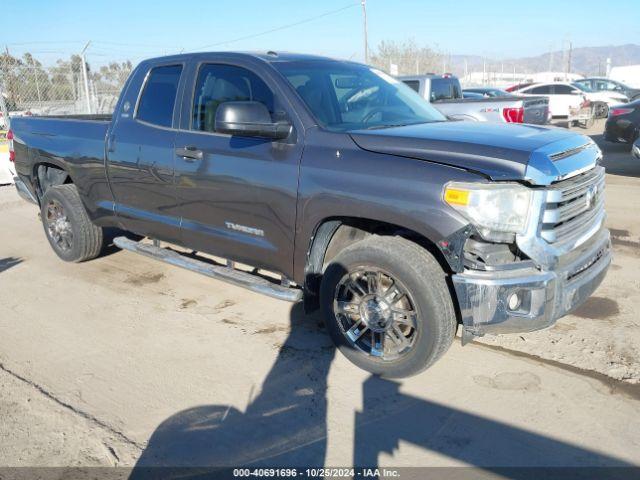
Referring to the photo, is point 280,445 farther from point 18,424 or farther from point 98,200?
point 98,200

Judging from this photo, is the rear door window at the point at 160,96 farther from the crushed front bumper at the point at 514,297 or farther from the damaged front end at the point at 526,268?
the crushed front bumper at the point at 514,297

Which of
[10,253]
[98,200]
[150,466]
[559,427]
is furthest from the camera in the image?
[10,253]

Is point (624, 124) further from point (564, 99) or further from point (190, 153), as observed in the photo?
point (190, 153)

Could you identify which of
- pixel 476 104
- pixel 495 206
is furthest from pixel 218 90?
pixel 476 104

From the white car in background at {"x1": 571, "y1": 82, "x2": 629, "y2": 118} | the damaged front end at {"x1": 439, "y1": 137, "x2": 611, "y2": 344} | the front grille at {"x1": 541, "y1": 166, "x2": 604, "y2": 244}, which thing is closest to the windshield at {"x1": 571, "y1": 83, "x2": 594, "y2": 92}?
the white car in background at {"x1": 571, "y1": 82, "x2": 629, "y2": 118}

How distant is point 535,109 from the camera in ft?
41.0

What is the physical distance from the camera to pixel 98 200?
17.5 feet

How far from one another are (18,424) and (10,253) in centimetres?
388

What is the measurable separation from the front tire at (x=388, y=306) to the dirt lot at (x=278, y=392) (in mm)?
177

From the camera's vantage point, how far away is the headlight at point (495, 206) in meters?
2.97

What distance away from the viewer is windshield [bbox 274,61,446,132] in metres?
3.92

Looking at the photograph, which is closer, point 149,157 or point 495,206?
point 495,206

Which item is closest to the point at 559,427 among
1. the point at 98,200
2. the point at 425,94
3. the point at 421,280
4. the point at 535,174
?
the point at 421,280

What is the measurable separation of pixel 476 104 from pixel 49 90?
39.8ft
